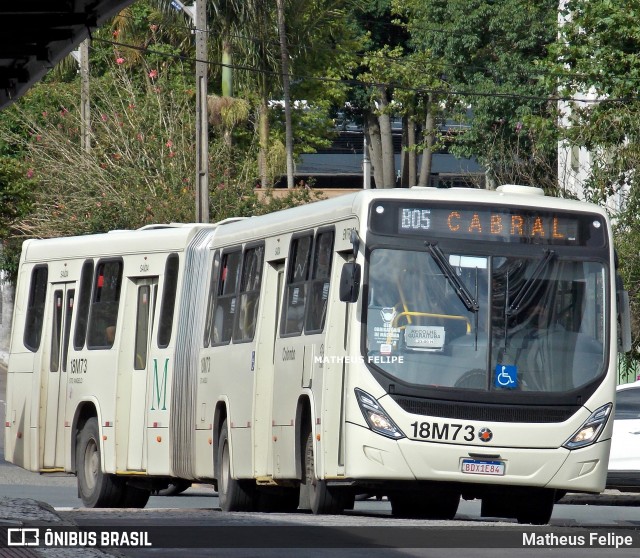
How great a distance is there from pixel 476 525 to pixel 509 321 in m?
1.75

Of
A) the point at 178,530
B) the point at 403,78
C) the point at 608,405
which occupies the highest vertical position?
the point at 403,78

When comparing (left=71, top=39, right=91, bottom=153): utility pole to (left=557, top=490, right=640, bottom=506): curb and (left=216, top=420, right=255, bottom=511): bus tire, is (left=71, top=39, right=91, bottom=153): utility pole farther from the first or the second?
(left=216, top=420, right=255, bottom=511): bus tire

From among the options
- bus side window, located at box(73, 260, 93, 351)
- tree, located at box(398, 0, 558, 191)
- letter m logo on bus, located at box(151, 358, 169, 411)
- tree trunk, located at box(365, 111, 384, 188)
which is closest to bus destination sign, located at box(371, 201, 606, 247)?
letter m logo on bus, located at box(151, 358, 169, 411)

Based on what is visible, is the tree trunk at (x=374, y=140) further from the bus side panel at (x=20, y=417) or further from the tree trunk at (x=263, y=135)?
the bus side panel at (x=20, y=417)

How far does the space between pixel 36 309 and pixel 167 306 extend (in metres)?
2.81

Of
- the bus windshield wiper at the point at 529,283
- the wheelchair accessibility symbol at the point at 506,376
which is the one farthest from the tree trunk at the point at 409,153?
the wheelchair accessibility symbol at the point at 506,376

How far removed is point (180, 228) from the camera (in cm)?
1855

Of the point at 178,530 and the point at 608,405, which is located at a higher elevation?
the point at 608,405

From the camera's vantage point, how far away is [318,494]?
1432 centimetres

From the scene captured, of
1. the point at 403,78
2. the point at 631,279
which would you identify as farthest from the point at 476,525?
the point at 403,78

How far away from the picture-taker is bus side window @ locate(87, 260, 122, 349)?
18766mm

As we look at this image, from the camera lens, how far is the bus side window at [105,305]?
18.8 meters

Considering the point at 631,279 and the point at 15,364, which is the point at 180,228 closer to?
the point at 15,364

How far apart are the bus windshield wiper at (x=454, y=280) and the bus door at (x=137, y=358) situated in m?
5.28
